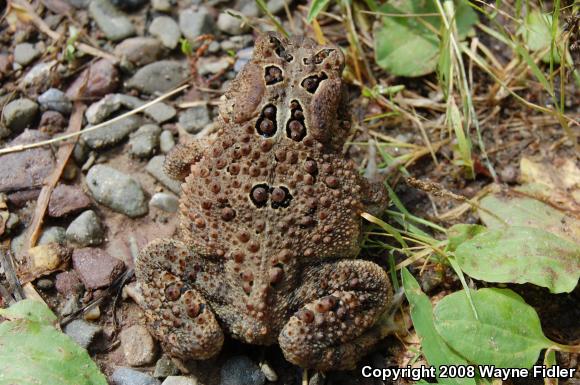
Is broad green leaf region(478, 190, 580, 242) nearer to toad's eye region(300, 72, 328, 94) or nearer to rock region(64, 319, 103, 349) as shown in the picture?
toad's eye region(300, 72, 328, 94)

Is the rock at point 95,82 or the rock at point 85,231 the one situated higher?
the rock at point 95,82

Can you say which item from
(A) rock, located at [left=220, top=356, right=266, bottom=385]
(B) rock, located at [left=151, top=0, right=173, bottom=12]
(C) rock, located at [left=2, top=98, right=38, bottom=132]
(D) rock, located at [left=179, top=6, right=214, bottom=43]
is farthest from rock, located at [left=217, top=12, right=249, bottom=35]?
(A) rock, located at [left=220, top=356, right=266, bottom=385]

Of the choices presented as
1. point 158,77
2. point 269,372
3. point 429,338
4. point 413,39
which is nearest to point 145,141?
point 158,77

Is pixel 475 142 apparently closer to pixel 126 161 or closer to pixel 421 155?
pixel 421 155

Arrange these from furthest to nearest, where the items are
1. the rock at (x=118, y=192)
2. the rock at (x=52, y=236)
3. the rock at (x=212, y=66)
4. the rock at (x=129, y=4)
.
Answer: the rock at (x=129, y=4)
the rock at (x=212, y=66)
the rock at (x=118, y=192)
the rock at (x=52, y=236)

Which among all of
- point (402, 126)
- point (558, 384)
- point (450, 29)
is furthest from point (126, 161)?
point (558, 384)

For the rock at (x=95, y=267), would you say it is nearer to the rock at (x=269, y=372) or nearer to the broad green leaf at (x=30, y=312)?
the broad green leaf at (x=30, y=312)

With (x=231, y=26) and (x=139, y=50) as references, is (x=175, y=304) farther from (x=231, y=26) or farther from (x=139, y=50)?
(x=231, y=26)

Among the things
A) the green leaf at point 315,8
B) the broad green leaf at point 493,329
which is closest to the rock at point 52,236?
the green leaf at point 315,8
